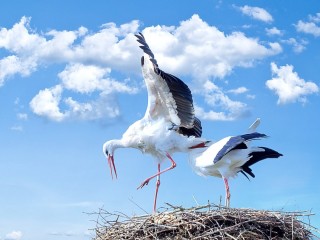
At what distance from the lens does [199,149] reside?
928 cm

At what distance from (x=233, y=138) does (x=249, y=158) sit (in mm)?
378

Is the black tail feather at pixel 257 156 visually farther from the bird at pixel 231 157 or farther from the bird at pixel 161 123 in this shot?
the bird at pixel 161 123

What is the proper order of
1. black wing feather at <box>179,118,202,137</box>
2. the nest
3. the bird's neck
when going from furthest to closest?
the bird's neck < black wing feather at <box>179,118,202,137</box> < the nest

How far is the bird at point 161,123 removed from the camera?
32.4 ft

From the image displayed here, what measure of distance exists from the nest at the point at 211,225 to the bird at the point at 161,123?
2234mm

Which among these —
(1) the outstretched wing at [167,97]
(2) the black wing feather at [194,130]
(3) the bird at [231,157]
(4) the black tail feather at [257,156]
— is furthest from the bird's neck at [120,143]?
(4) the black tail feather at [257,156]

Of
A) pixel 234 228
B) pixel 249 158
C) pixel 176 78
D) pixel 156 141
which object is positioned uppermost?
pixel 176 78

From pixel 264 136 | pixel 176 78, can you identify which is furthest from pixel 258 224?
pixel 176 78

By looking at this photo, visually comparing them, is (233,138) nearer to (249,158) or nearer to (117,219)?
(249,158)

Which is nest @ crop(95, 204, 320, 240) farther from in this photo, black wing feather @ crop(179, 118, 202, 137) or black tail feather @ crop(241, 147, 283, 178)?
black wing feather @ crop(179, 118, 202, 137)

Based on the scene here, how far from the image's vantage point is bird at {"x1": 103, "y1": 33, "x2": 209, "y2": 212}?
988 cm

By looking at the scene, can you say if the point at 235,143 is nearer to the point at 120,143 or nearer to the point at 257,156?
the point at 257,156

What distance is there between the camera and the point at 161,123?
10227 millimetres

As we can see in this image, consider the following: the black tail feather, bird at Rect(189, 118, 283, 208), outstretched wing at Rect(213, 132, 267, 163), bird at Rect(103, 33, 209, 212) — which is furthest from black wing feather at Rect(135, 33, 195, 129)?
outstretched wing at Rect(213, 132, 267, 163)
